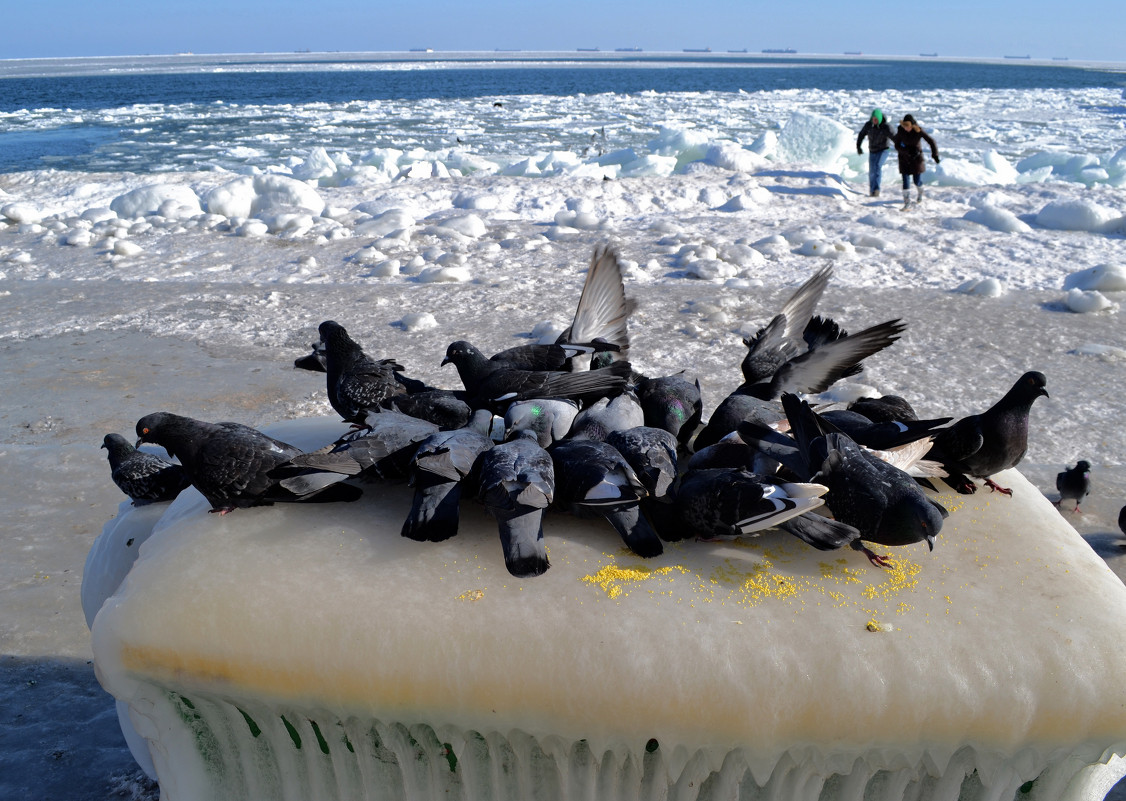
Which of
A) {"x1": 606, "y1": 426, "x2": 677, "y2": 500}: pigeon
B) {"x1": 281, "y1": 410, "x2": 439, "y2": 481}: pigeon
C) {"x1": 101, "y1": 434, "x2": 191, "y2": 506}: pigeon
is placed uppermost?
{"x1": 606, "y1": 426, "x2": 677, "y2": 500}: pigeon

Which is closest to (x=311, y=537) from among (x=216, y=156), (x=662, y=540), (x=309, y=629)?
(x=309, y=629)

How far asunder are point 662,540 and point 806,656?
51cm

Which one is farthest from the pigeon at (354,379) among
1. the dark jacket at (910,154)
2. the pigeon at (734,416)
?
the dark jacket at (910,154)

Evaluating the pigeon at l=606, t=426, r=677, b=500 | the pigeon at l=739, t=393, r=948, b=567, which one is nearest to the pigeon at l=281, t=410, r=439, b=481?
the pigeon at l=606, t=426, r=677, b=500

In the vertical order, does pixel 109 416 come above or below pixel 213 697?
below

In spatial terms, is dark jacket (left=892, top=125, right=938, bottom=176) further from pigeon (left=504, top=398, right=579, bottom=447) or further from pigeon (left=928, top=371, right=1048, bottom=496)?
pigeon (left=504, top=398, right=579, bottom=447)

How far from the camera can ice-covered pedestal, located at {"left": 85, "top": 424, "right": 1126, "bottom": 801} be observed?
1777 millimetres

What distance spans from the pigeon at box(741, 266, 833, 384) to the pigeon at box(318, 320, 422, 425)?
4.39 feet

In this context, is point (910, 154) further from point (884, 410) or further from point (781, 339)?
point (884, 410)

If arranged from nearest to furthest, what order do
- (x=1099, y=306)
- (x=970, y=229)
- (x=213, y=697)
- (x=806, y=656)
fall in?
(x=806, y=656)
(x=213, y=697)
(x=1099, y=306)
(x=970, y=229)

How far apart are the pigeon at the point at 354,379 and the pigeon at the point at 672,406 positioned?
2.86ft

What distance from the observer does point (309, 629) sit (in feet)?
6.18

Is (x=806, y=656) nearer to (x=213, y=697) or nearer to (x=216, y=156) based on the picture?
(x=213, y=697)

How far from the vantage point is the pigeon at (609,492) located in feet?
6.83
